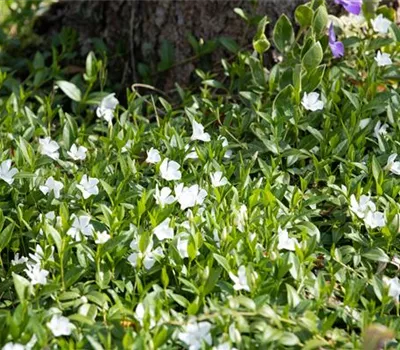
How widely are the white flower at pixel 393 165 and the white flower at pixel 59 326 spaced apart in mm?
1345

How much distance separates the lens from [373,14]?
427cm

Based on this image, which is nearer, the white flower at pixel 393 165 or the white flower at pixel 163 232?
the white flower at pixel 163 232

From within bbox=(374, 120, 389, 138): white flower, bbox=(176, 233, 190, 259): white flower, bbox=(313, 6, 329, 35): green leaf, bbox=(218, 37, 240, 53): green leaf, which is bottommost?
bbox=(374, 120, 389, 138): white flower

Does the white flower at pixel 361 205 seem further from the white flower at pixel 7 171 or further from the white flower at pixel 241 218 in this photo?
the white flower at pixel 7 171

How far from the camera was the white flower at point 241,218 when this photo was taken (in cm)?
309

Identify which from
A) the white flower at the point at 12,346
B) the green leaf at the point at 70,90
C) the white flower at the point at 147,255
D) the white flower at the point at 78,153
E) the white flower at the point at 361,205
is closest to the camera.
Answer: the white flower at the point at 12,346

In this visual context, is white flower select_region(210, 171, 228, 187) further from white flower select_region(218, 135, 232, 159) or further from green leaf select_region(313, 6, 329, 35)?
green leaf select_region(313, 6, 329, 35)

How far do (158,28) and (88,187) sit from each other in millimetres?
1590

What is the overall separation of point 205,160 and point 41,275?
3.06 ft

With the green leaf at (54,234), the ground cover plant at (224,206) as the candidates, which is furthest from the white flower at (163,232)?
the green leaf at (54,234)

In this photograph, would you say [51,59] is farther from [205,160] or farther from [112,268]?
[112,268]

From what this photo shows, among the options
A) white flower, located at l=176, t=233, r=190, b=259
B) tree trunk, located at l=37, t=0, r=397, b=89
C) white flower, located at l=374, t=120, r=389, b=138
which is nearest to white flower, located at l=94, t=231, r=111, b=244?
white flower, located at l=176, t=233, r=190, b=259

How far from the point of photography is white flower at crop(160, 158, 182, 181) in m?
3.35

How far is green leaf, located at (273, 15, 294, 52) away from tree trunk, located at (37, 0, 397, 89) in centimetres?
36
